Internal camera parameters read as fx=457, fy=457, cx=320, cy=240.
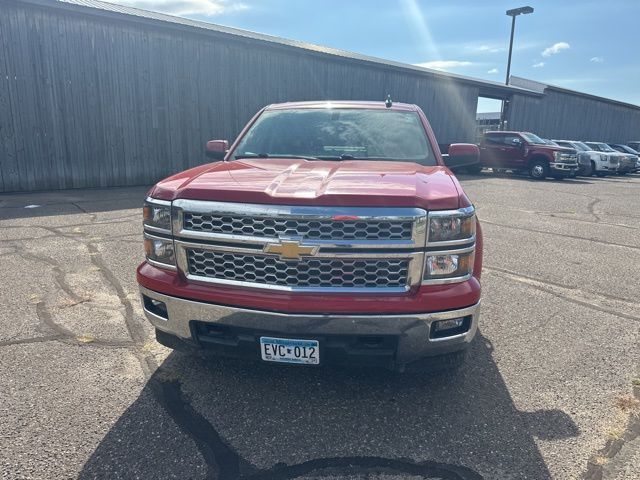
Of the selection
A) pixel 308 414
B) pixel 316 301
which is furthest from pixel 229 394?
pixel 316 301

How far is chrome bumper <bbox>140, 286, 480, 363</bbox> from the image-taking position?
2.34 metres

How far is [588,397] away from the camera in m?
2.91

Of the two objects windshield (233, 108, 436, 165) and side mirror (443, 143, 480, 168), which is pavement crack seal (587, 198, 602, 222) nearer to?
side mirror (443, 143, 480, 168)

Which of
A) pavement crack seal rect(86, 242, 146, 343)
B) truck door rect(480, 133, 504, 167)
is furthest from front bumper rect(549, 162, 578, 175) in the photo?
pavement crack seal rect(86, 242, 146, 343)

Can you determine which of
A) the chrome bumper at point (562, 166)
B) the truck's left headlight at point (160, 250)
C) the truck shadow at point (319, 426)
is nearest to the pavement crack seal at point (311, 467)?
the truck shadow at point (319, 426)

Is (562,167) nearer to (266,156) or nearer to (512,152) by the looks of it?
(512,152)

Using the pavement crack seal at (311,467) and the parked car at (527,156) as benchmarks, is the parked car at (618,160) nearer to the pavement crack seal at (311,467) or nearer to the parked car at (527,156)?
the parked car at (527,156)

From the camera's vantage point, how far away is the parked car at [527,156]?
1905cm

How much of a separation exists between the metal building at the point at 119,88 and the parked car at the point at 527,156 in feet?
29.4

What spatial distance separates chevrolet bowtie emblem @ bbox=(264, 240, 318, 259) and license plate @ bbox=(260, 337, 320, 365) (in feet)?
1.46

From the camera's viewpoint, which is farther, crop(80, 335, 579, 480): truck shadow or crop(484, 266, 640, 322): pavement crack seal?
crop(484, 266, 640, 322): pavement crack seal

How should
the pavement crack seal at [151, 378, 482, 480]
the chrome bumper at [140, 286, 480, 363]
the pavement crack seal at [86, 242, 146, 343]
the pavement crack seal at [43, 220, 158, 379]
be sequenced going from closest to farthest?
1. the pavement crack seal at [151, 378, 482, 480]
2. the chrome bumper at [140, 286, 480, 363]
3. the pavement crack seal at [43, 220, 158, 379]
4. the pavement crack seal at [86, 242, 146, 343]

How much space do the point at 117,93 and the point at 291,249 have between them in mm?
11819

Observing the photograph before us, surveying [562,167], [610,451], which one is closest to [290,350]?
[610,451]
